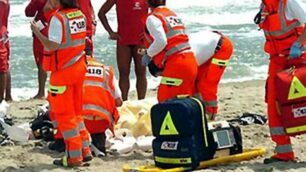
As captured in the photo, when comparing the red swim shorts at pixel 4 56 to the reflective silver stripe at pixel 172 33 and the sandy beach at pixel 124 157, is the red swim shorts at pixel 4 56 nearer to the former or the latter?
the sandy beach at pixel 124 157

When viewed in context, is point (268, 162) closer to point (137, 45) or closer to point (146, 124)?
point (146, 124)

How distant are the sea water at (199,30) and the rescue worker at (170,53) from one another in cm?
616

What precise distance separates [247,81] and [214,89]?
258 inches

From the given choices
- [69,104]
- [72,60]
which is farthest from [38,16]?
[69,104]

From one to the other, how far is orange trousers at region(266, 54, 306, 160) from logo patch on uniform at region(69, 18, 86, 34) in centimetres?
169

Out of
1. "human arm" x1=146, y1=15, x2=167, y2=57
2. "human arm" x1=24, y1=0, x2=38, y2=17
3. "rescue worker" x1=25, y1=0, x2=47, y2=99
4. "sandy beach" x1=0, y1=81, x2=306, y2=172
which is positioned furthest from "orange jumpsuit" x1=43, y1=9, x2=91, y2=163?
"human arm" x1=24, y1=0, x2=38, y2=17

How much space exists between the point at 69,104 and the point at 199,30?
1467cm

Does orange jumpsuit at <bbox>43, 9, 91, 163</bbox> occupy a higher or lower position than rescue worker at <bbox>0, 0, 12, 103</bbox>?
higher

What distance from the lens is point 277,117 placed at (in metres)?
7.29

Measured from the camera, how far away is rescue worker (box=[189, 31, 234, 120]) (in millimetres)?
8398

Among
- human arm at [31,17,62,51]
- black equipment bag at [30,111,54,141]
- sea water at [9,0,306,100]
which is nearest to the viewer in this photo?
human arm at [31,17,62,51]

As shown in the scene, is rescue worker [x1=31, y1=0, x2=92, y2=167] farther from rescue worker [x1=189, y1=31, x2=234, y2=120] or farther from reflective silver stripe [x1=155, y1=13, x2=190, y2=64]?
rescue worker [x1=189, y1=31, x2=234, y2=120]

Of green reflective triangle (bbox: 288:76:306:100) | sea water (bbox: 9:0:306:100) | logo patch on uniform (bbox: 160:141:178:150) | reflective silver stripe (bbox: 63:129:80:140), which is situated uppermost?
green reflective triangle (bbox: 288:76:306:100)

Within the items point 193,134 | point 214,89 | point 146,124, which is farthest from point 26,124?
point 193,134
